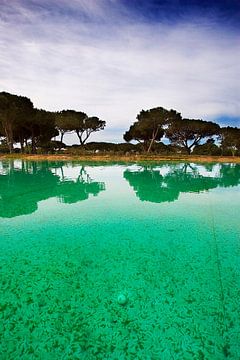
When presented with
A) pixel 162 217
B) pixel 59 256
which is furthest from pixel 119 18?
pixel 59 256

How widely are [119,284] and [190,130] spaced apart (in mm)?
43355

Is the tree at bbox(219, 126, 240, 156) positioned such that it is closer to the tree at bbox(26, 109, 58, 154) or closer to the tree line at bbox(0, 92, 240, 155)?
the tree line at bbox(0, 92, 240, 155)

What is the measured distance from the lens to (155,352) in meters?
2.65

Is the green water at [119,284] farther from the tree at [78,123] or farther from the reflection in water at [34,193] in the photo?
the tree at [78,123]

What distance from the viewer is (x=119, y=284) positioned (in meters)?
4.00

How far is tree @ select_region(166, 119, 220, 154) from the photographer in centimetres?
4325

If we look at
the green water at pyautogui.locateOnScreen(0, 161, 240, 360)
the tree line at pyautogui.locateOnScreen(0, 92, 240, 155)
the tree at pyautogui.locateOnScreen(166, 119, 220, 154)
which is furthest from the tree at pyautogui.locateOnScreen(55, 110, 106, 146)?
the green water at pyautogui.locateOnScreen(0, 161, 240, 360)

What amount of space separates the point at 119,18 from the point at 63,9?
146 inches

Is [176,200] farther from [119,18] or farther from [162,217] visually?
[119,18]

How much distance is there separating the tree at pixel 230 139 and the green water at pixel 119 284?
3819cm

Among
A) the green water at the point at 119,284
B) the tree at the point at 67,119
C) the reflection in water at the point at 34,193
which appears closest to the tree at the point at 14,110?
the tree at the point at 67,119

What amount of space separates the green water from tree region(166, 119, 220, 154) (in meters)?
37.1

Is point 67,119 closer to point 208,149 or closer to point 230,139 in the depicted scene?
point 208,149

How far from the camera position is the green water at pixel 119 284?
9.10 ft
